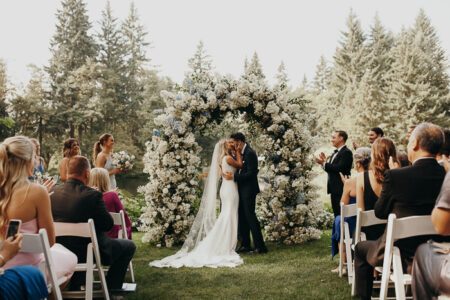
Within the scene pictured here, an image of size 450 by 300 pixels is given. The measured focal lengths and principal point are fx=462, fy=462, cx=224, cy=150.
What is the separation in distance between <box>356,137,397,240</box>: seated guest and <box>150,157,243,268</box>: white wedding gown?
2819 millimetres

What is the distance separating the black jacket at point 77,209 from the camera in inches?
186

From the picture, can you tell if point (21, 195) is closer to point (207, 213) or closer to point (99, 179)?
point (99, 179)

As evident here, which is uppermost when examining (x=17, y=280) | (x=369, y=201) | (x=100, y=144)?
(x=100, y=144)

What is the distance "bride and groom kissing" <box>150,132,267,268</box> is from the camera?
27.1ft

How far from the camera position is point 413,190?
3.85 metres

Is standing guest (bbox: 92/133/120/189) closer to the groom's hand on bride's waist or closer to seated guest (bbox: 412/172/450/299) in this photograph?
the groom's hand on bride's waist

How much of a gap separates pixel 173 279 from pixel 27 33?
36.7 meters

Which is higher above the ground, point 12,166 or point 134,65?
point 134,65

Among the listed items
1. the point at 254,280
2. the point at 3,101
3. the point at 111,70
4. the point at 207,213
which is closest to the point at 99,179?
the point at 254,280

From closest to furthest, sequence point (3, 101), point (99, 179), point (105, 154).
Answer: point (99, 179) → point (105, 154) → point (3, 101)

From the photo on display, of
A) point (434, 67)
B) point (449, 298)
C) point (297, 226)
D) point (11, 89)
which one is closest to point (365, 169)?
point (449, 298)

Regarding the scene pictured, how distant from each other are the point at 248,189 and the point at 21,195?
5438 mm

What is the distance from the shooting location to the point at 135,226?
1248 centimetres

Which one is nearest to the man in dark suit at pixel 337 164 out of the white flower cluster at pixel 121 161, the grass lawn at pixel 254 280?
the grass lawn at pixel 254 280
